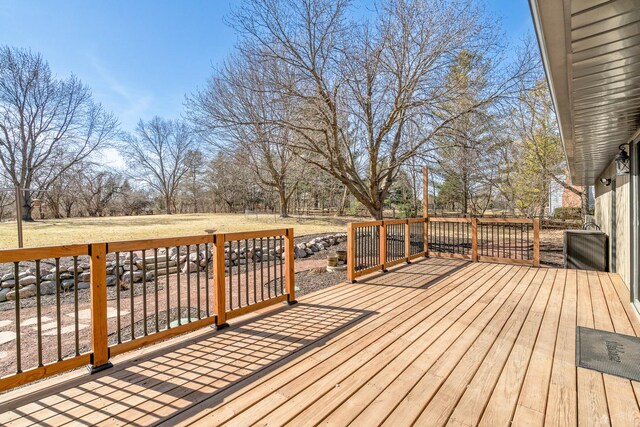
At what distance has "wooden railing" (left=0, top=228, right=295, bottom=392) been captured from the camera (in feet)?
6.81

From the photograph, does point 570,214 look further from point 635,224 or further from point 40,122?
point 40,122

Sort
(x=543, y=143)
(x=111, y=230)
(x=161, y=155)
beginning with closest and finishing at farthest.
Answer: (x=111, y=230) → (x=543, y=143) → (x=161, y=155)

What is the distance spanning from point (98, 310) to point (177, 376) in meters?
0.73

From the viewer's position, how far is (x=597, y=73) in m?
1.90

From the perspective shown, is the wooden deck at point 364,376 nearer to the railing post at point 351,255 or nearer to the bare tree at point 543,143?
the railing post at point 351,255

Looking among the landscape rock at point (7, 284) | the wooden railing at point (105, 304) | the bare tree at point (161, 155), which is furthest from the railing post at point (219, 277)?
the bare tree at point (161, 155)

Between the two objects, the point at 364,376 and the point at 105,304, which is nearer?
the point at 364,376

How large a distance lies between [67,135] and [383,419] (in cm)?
2426

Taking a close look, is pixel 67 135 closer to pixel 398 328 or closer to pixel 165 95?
pixel 165 95

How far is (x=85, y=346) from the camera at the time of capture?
3553 millimetres

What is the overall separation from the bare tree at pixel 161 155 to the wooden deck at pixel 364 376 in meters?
31.2

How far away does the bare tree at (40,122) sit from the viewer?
1659cm

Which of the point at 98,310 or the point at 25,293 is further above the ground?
the point at 98,310

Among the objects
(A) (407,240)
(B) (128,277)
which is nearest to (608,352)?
(A) (407,240)
